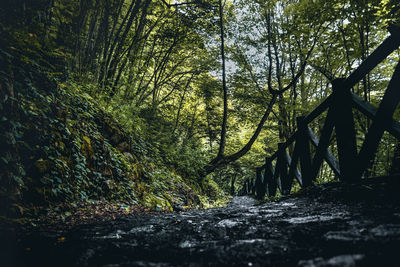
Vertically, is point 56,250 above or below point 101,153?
below

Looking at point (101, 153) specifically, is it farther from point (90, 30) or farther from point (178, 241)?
point (90, 30)

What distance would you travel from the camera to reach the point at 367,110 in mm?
2445

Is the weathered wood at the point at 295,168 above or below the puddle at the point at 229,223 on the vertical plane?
above

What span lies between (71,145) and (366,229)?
4.22 metres

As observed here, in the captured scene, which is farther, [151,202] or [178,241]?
[151,202]

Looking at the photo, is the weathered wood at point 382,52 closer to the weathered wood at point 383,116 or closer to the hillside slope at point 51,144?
the weathered wood at point 383,116

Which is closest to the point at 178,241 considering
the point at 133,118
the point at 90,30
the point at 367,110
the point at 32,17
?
the point at 367,110

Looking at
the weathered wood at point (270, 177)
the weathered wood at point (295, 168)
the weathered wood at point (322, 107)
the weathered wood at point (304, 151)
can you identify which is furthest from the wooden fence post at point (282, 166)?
the weathered wood at point (322, 107)

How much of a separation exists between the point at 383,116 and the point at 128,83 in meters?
6.69

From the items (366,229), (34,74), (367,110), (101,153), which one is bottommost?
(366,229)

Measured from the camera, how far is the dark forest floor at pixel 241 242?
3.89 feet

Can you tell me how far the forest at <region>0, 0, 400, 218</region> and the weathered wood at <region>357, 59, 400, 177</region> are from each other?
49 cm

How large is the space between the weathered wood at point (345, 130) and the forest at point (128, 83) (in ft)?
1.61

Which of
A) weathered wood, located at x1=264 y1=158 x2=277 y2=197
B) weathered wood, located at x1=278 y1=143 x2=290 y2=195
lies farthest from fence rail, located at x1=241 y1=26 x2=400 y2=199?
weathered wood, located at x1=264 y1=158 x2=277 y2=197
